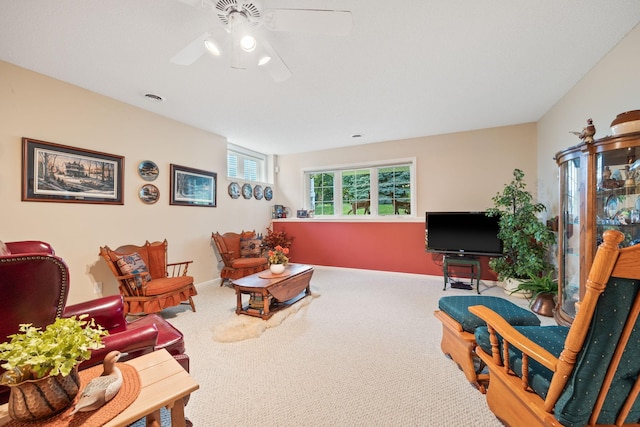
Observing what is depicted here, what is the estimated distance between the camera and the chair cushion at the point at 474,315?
1.78 meters

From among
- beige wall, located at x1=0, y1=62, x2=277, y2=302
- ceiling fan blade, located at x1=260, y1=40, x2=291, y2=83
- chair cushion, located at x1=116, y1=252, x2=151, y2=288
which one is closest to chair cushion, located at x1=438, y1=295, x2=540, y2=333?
ceiling fan blade, located at x1=260, y1=40, x2=291, y2=83

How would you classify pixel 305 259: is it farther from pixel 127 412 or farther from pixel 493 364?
pixel 127 412

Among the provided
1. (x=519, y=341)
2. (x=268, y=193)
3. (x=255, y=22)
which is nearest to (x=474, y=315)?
(x=519, y=341)

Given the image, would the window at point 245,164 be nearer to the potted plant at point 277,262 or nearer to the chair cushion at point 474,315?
the potted plant at point 277,262

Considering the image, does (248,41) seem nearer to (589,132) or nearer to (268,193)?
(589,132)

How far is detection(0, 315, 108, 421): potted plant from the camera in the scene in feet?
2.58

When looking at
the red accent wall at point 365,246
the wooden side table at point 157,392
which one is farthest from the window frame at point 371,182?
the wooden side table at point 157,392

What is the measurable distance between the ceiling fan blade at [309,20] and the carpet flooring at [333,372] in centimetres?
230

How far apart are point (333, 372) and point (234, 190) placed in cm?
377

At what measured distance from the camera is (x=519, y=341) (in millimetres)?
1159

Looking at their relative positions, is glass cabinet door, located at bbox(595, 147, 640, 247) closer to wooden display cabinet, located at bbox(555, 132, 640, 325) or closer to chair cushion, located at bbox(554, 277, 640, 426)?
wooden display cabinet, located at bbox(555, 132, 640, 325)

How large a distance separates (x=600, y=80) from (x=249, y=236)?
4.79 meters

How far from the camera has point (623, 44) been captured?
6.68ft

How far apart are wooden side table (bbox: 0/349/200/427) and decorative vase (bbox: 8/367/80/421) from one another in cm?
9
